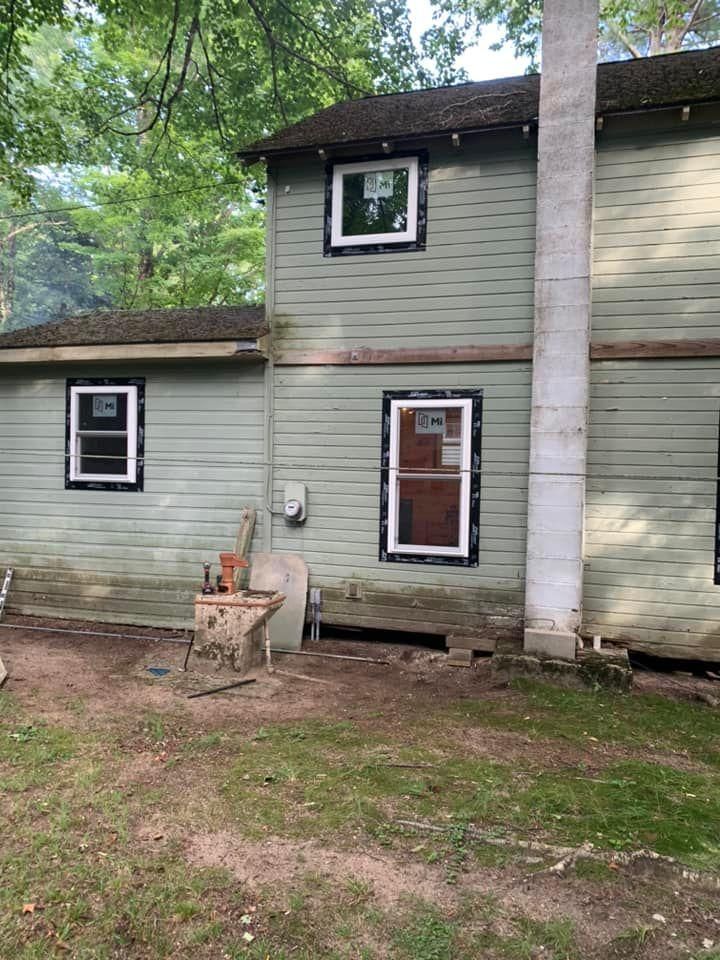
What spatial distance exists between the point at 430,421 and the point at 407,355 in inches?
30.0

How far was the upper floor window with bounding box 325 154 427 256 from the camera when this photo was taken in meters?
6.74

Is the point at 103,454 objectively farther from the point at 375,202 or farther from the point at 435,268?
the point at 435,268

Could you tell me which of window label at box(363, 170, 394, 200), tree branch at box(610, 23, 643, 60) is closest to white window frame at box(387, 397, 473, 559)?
window label at box(363, 170, 394, 200)

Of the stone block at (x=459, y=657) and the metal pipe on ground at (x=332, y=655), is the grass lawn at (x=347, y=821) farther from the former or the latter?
the metal pipe on ground at (x=332, y=655)

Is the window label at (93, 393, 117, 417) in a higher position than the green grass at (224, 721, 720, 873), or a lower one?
higher

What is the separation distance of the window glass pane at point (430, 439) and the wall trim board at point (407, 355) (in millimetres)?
544

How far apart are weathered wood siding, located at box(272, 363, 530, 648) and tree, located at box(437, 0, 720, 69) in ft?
43.2

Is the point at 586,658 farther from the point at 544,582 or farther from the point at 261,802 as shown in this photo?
the point at 261,802

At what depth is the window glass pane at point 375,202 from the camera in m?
6.84

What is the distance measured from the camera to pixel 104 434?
7.81 m

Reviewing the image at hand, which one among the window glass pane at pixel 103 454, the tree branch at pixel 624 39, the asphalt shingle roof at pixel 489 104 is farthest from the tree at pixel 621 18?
the window glass pane at pixel 103 454

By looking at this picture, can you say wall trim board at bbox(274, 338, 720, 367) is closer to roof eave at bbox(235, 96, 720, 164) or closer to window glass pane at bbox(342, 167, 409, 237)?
window glass pane at bbox(342, 167, 409, 237)

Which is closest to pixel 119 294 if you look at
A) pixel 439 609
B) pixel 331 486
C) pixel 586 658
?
pixel 331 486

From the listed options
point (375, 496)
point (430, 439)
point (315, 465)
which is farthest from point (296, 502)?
point (430, 439)
